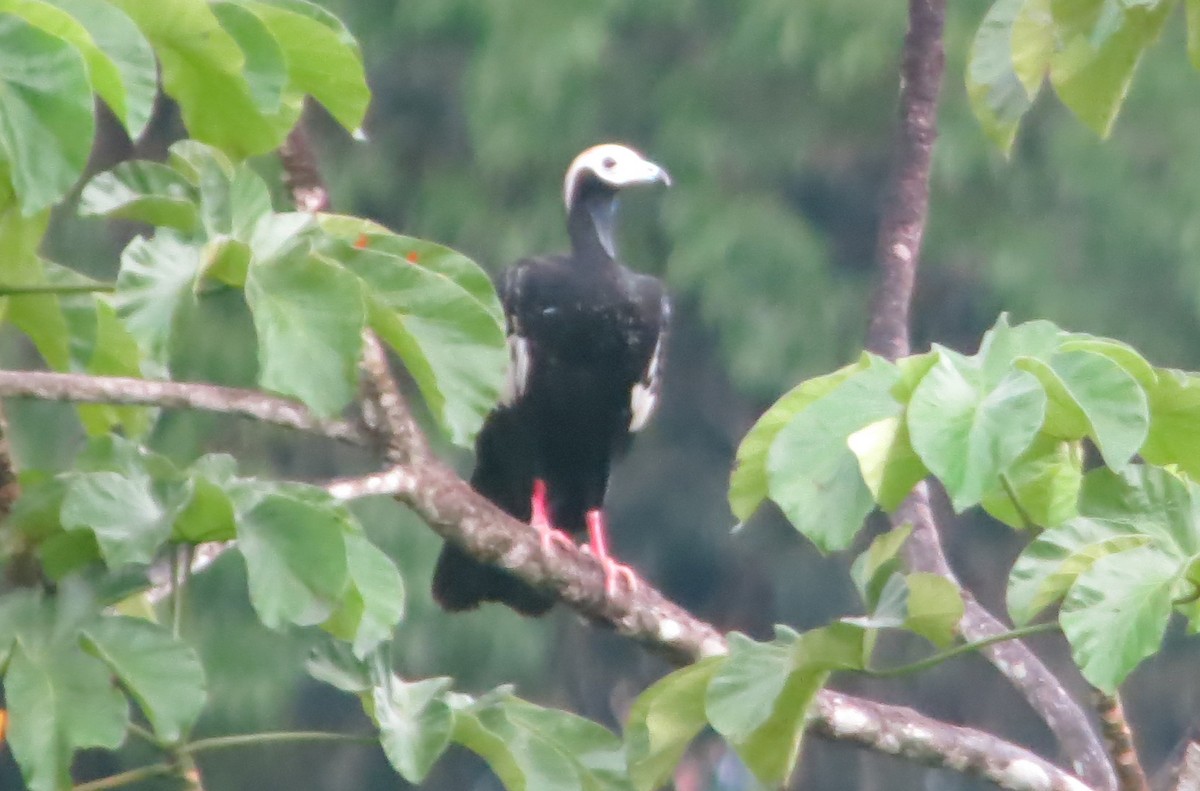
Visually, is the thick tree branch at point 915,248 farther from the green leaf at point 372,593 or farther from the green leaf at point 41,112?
the green leaf at point 41,112

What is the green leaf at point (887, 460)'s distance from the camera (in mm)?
1204

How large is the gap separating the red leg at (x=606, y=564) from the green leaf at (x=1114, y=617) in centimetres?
91

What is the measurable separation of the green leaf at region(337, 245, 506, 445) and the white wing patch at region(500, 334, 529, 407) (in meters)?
1.63

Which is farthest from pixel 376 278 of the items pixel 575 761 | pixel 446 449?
pixel 446 449

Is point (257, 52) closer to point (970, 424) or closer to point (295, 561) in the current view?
point (295, 561)

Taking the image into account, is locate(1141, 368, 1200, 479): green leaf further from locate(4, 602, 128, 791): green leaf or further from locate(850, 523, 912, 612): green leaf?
locate(4, 602, 128, 791): green leaf

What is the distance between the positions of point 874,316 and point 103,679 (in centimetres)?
126

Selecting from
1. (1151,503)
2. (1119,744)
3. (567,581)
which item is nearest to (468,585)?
(567,581)

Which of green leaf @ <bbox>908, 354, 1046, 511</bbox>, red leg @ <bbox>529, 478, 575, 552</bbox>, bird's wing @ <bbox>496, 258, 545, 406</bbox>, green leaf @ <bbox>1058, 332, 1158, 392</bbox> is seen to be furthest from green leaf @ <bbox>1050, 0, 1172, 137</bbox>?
red leg @ <bbox>529, 478, 575, 552</bbox>

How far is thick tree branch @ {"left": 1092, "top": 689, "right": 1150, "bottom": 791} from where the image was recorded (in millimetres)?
1498

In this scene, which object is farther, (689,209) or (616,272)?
(689,209)

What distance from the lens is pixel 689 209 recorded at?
4312mm

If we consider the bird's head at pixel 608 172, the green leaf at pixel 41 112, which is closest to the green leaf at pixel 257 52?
the green leaf at pixel 41 112

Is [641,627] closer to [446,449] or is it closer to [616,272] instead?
[616,272]
